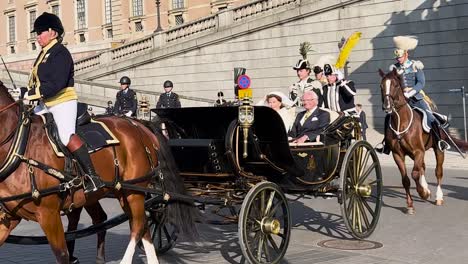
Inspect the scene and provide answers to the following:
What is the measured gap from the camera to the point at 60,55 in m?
6.21

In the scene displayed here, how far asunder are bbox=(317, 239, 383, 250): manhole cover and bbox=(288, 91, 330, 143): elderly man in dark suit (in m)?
1.35

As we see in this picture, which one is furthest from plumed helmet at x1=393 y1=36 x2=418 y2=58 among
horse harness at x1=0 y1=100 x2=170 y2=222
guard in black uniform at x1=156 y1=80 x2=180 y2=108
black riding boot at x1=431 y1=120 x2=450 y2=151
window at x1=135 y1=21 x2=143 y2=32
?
window at x1=135 y1=21 x2=143 y2=32

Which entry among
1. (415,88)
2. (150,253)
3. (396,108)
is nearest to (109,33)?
(415,88)

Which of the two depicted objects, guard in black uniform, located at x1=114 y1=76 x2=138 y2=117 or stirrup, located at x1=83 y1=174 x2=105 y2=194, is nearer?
stirrup, located at x1=83 y1=174 x2=105 y2=194

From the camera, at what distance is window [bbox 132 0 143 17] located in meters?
51.6

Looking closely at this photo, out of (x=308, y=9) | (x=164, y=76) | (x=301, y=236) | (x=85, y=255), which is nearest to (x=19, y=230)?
(x=85, y=255)

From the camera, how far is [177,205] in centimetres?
730

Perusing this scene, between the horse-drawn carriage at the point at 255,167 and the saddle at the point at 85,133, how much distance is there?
1254 mm

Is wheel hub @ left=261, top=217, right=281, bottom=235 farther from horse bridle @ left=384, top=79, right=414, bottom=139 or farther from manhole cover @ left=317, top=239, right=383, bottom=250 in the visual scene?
horse bridle @ left=384, top=79, right=414, bottom=139

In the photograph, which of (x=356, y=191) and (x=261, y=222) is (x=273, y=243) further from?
(x=356, y=191)

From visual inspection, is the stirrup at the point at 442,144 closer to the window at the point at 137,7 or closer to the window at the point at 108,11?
the window at the point at 137,7

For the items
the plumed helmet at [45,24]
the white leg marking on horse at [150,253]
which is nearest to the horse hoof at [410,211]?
the white leg marking on horse at [150,253]

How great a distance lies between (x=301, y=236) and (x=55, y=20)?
4.62m

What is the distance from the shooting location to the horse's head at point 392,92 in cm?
1078
